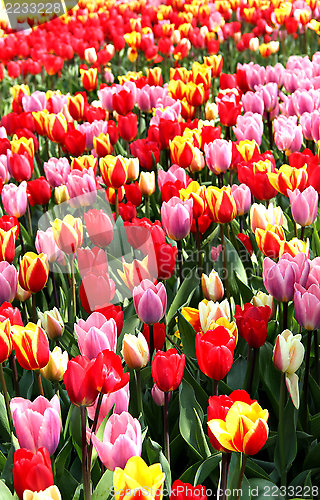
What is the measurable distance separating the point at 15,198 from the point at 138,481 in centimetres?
183

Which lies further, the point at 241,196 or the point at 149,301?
the point at 241,196

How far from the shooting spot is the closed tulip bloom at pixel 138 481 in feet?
3.71

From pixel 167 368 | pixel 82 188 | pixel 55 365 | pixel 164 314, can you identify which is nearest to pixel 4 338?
pixel 55 365

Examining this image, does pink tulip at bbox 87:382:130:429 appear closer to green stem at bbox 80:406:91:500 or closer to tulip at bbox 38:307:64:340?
green stem at bbox 80:406:91:500

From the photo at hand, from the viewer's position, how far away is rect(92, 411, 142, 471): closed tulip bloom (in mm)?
1288

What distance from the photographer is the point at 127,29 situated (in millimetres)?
7422

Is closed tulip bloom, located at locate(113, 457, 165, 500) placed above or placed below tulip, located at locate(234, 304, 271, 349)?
above

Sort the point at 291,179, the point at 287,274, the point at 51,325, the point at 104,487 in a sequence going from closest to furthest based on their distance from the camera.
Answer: the point at 104,487 → the point at 287,274 → the point at 51,325 → the point at 291,179

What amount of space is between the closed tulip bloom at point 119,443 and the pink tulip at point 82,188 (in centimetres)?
166

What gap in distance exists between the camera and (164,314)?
200 centimetres

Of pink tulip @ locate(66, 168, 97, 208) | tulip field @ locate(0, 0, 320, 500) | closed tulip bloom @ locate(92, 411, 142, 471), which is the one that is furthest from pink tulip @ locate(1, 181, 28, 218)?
closed tulip bloom @ locate(92, 411, 142, 471)

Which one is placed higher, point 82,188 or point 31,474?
point 31,474

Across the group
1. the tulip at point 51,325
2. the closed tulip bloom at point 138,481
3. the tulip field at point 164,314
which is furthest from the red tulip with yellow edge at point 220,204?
the closed tulip bloom at point 138,481

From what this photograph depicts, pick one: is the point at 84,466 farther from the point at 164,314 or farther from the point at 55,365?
the point at 164,314
